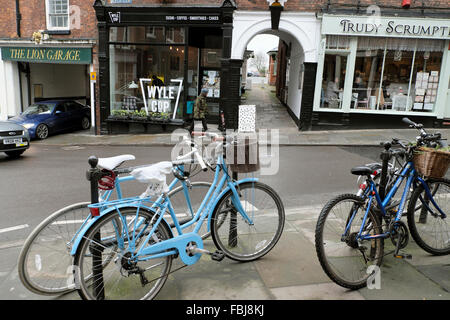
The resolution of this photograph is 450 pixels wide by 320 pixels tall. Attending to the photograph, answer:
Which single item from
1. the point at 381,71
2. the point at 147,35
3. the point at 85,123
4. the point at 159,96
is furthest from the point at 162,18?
the point at 381,71

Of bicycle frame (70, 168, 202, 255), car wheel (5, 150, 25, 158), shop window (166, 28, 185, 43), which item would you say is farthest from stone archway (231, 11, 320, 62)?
bicycle frame (70, 168, 202, 255)

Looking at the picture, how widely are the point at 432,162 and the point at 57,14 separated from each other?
17949mm

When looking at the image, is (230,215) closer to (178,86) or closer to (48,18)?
(178,86)

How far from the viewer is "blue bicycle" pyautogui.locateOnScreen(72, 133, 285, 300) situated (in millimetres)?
3043

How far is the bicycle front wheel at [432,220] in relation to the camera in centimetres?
399

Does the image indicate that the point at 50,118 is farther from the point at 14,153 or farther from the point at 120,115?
the point at 14,153

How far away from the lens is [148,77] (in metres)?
16.6

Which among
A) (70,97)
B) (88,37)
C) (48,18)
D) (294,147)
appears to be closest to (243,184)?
(294,147)

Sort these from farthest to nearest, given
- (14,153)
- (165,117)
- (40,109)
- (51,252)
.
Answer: (165,117)
(40,109)
(14,153)
(51,252)

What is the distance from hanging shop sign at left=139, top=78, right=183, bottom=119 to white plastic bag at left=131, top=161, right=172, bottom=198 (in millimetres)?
13207

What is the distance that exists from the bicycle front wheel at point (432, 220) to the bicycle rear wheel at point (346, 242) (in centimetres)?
63

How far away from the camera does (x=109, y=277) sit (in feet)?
11.1

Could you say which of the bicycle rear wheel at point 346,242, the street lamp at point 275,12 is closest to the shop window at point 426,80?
the street lamp at point 275,12

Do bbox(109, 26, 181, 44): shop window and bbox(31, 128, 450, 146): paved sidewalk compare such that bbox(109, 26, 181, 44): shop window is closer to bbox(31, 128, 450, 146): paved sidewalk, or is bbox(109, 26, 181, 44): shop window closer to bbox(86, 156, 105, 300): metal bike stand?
bbox(31, 128, 450, 146): paved sidewalk
